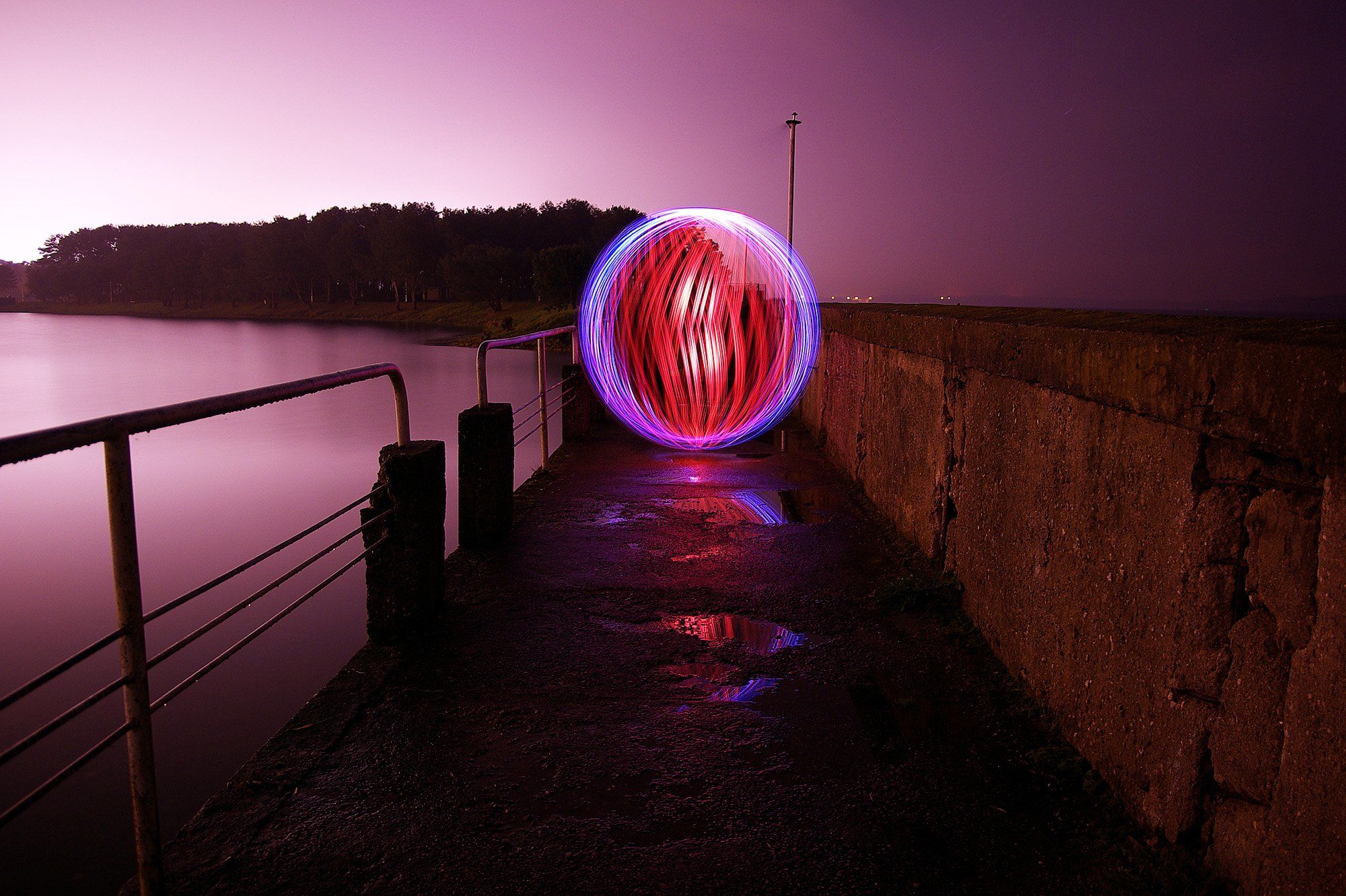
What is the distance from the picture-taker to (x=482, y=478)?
6.05 metres

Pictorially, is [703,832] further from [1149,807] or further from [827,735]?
[1149,807]

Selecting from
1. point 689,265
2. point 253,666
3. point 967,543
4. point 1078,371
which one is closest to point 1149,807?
point 1078,371

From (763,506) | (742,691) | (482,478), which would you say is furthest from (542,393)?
(742,691)

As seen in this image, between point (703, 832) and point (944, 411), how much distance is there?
303cm

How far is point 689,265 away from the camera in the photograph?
10.0m

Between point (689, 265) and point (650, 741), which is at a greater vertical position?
point (689, 265)

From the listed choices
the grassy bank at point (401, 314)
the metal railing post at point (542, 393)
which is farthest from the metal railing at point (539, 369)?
the grassy bank at point (401, 314)

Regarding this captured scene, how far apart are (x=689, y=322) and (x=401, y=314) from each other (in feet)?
278

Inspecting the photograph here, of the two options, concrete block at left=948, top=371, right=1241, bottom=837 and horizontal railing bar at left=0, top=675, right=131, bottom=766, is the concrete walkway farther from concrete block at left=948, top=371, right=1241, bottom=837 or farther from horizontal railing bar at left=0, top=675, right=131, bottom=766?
horizontal railing bar at left=0, top=675, right=131, bottom=766

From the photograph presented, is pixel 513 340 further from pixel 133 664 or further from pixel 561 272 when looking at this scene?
pixel 561 272

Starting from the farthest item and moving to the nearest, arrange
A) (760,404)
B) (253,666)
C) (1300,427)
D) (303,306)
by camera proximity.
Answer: (303,306) → (760,404) → (253,666) → (1300,427)

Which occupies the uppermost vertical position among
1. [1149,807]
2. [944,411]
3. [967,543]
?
[944,411]

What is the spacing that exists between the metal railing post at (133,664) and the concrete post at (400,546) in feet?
5.53

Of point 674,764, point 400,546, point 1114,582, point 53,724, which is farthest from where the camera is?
point 400,546
